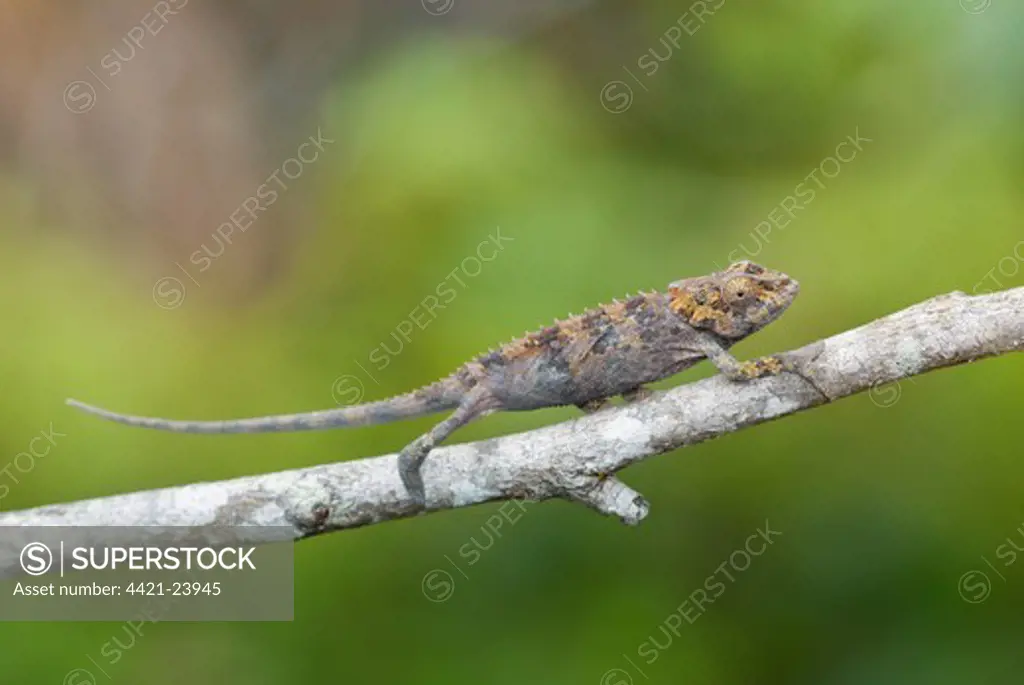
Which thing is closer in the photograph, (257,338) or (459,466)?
(459,466)

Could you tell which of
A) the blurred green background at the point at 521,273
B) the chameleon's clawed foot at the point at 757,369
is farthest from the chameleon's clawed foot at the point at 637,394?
the blurred green background at the point at 521,273

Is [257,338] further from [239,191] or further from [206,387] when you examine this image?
[239,191]

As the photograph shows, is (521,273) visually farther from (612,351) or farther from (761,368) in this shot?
(761,368)

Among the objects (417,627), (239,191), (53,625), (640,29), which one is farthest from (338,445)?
(640,29)

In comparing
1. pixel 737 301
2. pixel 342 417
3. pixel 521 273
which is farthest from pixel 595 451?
pixel 521 273

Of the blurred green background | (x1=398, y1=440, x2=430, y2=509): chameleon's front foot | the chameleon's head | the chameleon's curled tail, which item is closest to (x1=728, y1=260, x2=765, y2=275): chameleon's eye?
the chameleon's head

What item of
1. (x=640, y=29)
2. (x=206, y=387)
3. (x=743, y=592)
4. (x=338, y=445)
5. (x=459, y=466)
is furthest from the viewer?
(x=640, y=29)
